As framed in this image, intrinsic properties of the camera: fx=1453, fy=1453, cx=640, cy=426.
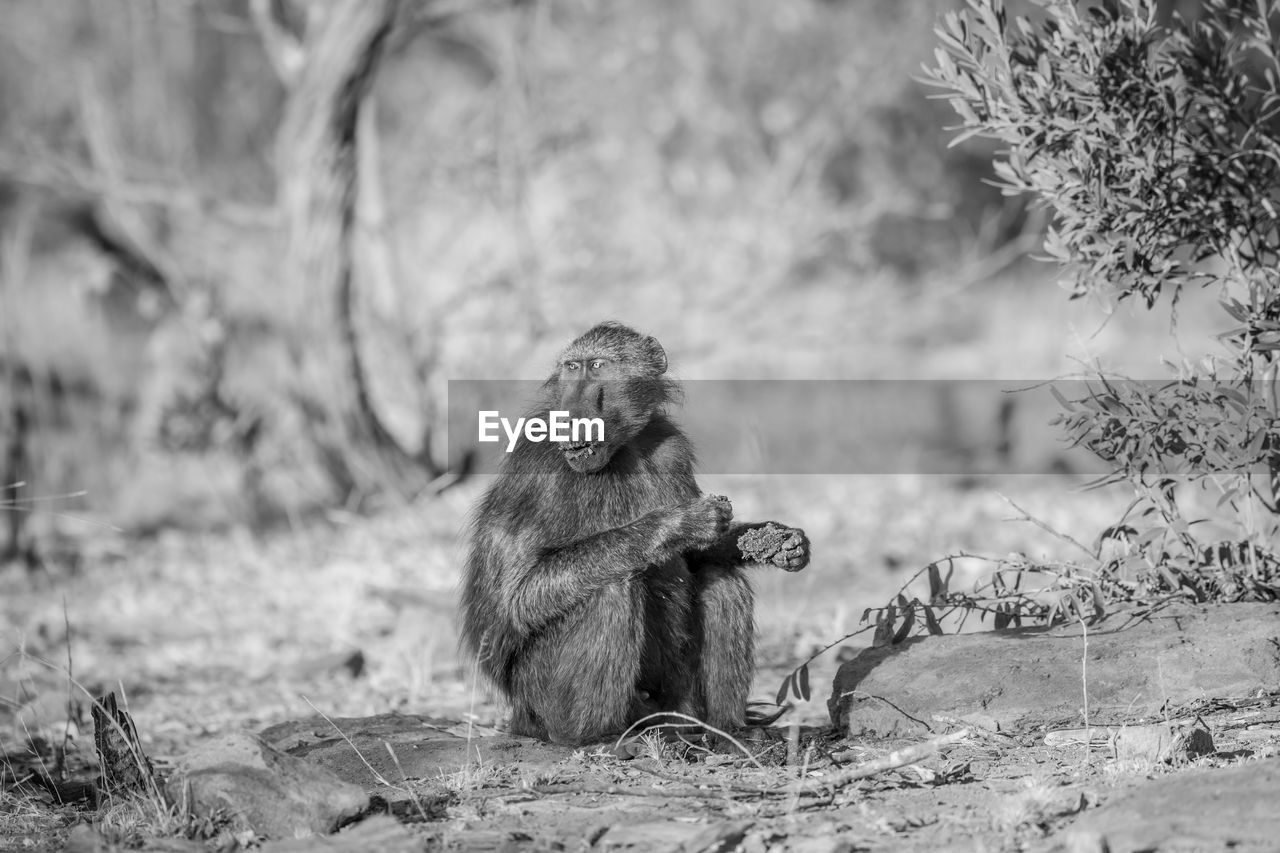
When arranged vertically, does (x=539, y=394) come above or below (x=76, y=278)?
below

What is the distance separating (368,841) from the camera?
11.0ft

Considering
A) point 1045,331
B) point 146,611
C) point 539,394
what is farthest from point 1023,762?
point 1045,331

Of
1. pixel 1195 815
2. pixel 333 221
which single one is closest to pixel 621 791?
pixel 1195 815

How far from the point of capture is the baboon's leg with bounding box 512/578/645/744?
4.29m

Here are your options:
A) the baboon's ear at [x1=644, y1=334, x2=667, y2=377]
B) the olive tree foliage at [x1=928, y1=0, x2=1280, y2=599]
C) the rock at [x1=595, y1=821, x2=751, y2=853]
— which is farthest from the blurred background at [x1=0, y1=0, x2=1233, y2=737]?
the rock at [x1=595, y1=821, x2=751, y2=853]

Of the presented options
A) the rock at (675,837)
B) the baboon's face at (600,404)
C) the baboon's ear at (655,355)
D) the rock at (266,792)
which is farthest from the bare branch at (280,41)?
the rock at (675,837)

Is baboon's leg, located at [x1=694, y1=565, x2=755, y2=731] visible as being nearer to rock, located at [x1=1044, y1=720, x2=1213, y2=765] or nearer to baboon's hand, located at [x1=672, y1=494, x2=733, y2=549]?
baboon's hand, located at [x1=672, y1=494, x2=733, y2=549]

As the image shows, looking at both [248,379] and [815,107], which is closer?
[248,379]

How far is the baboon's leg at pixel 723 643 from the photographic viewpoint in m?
4.52

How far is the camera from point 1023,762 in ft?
13.3

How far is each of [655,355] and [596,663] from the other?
3.56 feet

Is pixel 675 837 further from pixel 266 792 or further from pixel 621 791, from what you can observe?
pixel 266 792

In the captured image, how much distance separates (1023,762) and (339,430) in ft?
23.9

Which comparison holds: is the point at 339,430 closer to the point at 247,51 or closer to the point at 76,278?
the point at 76,278
